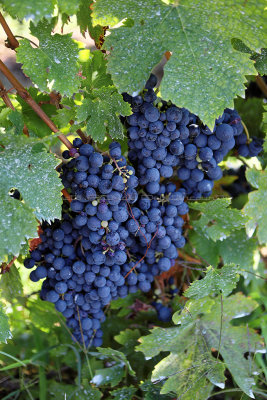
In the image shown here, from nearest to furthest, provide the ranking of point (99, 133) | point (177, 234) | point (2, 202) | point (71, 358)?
point (2, 202) → point (99, 133) → point (177, 234) → point (71, 358)

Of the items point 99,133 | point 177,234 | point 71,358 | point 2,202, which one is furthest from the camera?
point 71,358

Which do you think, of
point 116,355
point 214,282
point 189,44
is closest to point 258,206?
point 214,282

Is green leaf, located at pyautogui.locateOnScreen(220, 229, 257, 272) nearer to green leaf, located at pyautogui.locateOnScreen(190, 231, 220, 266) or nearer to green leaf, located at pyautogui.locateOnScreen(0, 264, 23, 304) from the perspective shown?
green leaf, located at pyautogui.locateOnScreen(190, 231, 220, 266)

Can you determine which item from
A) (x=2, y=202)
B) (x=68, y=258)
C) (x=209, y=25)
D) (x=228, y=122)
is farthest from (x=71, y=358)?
(x=209, y=25)

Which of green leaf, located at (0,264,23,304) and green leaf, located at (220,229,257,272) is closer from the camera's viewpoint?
green leaf, located at (0,264,23,304)

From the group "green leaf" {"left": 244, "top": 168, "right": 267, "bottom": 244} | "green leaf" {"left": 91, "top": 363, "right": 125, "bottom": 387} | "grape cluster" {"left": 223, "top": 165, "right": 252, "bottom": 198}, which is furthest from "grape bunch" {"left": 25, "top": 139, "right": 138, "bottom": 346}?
"grape cluster" {"left": 223, "top": 165, "right": 252, "bottom": 198}

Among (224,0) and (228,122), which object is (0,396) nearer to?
(228,122)

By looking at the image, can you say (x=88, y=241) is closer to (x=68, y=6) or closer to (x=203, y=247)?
(x=203, y=247)

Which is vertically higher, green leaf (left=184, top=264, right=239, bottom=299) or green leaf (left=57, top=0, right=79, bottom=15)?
green leaf (left=57, top=0, right=79, bottom=15)
